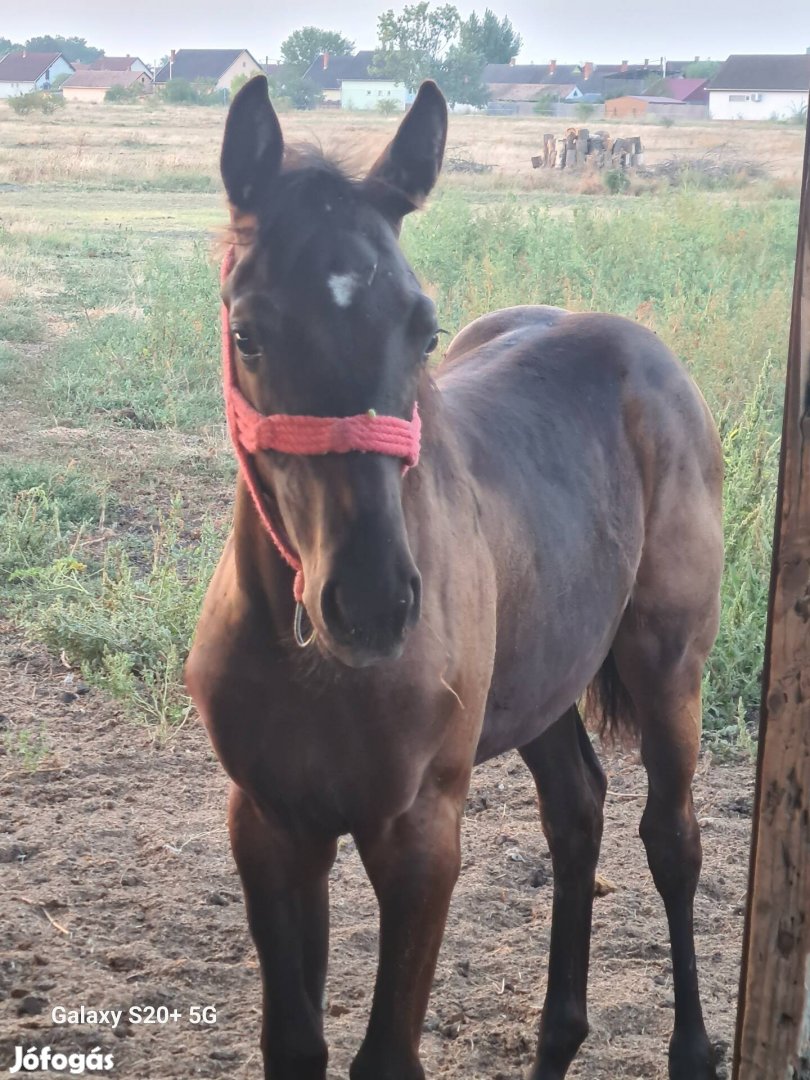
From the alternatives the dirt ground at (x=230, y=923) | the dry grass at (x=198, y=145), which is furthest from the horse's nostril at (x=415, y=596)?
the dry grass at (x=198, y=145)

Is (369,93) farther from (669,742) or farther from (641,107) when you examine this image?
(669,742)

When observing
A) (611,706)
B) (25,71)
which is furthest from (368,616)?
(25,71)

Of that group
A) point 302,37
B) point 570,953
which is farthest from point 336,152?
point 302,37

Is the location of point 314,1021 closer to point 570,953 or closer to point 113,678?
point 570,953

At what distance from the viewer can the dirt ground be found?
2.67 metres

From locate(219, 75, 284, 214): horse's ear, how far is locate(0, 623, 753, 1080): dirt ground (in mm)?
1927

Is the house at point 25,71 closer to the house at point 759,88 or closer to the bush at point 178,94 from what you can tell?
→ the bush at point 178,94

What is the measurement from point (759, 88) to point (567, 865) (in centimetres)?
2175

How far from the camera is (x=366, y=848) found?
201 cm

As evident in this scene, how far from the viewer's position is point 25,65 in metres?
28.4

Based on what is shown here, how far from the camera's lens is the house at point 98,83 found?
27.5m

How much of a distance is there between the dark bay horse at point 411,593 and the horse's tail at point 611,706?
0.15m

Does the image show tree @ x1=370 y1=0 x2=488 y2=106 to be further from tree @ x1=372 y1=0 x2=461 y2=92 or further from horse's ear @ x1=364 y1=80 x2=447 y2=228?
horse's ear @ x1=364 y1=80 x2=447 y2=228

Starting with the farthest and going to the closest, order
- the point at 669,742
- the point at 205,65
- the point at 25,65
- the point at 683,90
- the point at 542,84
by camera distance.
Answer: the point at 542,84, the point at 25,65, the point at 683,90, the point at 205,65, the point at 669,742
